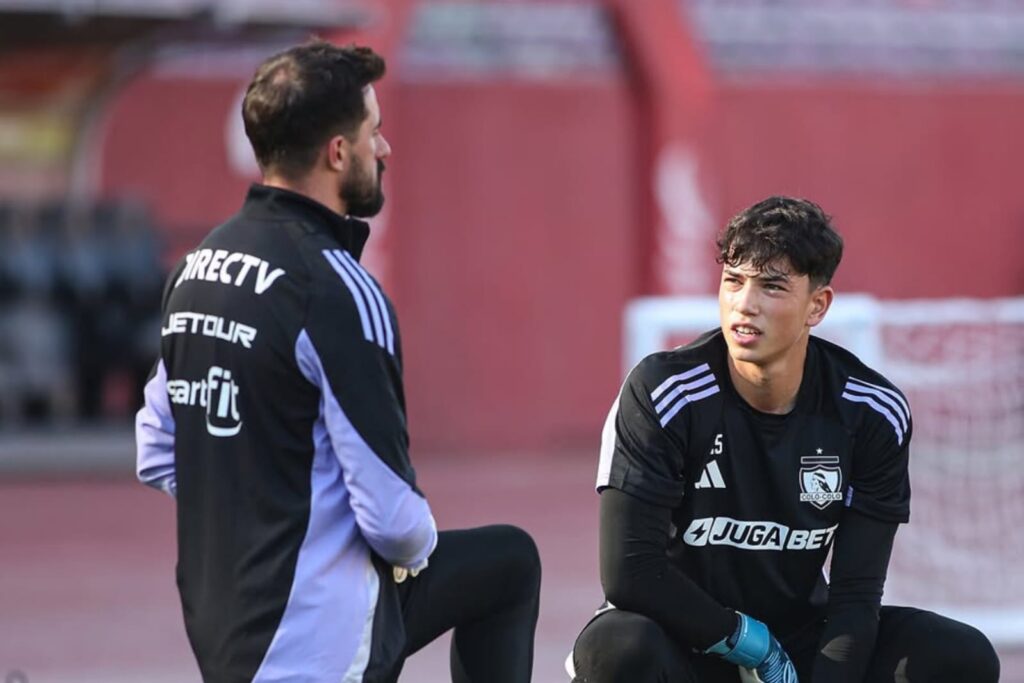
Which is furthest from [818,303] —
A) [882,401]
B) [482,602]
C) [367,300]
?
[367,300]

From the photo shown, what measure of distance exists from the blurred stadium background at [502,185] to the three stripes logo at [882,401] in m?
5.22

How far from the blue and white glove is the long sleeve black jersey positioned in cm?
75

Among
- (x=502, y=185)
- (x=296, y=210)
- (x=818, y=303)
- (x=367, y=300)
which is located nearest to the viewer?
(x=367, y=300)

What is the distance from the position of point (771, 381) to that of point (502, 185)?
37.7ft

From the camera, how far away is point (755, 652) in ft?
13.5

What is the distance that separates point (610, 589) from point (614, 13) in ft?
37.9

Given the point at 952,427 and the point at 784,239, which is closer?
the point at 784,239

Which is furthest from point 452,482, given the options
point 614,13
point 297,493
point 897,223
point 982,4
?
point 297,493

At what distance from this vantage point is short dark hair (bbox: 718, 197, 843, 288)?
4.14 metres

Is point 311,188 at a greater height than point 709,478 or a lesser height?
greater

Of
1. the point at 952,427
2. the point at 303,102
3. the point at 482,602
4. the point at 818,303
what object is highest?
the point at 303,102

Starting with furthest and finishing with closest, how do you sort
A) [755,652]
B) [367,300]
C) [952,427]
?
[952,427] → [755,652] → [367,300]

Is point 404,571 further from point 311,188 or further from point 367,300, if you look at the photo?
point 311,188

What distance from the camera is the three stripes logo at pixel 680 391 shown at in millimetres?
4152
